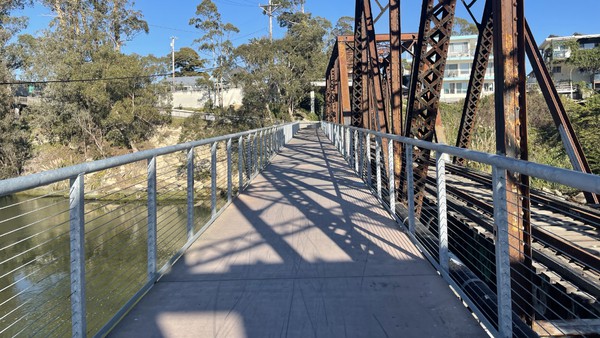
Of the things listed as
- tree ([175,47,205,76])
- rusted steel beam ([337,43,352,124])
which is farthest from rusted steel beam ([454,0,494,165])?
tree ([175,47,205,76])

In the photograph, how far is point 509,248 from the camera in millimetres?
3180

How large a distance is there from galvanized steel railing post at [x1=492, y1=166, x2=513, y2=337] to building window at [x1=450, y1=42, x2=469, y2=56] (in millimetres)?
59503

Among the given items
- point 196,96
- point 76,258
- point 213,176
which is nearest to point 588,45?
point 196,96

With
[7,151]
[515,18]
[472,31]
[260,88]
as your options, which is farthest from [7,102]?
[472,31]

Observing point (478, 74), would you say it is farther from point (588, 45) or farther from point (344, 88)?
point (588, 45)

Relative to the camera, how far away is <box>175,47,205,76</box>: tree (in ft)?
243

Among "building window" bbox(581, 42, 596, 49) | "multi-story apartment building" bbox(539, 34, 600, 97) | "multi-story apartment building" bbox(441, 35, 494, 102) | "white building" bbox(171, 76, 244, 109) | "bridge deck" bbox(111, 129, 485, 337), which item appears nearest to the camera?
"bridge deck" bbox(111, 129, 485, 337)

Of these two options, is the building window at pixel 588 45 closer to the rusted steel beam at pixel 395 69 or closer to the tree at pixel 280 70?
the tree at pixel 280 70

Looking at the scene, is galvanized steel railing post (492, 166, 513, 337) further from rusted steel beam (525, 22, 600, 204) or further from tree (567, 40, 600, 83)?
tree (567, 40, 600, 83)

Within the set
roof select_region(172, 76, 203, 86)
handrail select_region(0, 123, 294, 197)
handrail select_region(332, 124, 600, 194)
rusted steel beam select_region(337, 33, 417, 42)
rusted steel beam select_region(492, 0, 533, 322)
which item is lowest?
handrail select_region(332, 124, 600, 194)

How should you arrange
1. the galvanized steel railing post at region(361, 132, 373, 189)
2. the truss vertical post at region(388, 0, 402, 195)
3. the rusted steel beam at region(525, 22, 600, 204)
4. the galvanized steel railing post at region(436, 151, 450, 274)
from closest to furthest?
1. the galvanized steel railing post at region(436, 151, 450, 274)
2. the rusted steel beam at region(525, 22, 600, 204)
3. the truss vertical post at region(388, 0, 402, 195)
4. the galvanized steel railing post at region(361, 132, 373, 189)

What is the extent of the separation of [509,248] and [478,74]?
5.60 m

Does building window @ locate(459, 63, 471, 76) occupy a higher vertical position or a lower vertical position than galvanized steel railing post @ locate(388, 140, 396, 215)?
higher

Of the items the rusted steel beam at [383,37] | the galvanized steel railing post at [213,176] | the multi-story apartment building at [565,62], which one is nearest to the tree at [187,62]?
the multi-story apartment building at [565,62]
